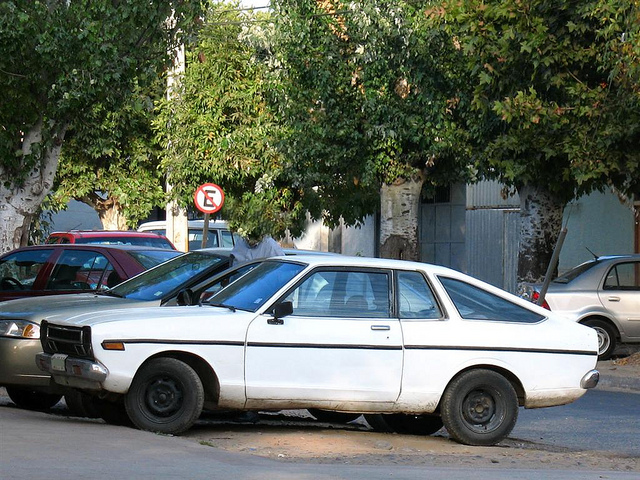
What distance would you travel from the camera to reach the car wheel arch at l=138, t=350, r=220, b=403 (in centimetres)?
988

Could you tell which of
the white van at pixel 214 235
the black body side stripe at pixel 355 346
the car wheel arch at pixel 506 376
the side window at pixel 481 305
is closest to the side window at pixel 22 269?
the black body side stripe at pixel 355 346

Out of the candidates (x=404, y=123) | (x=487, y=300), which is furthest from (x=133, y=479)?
(x=404, y=123)

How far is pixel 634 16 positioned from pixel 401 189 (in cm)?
922

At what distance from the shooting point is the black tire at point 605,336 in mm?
19266

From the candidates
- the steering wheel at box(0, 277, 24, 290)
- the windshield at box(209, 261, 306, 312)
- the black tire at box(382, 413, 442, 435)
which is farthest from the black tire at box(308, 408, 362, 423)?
the steering wheel at box(0, 277, 24, 290)

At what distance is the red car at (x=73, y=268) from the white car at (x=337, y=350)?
2724 millimetres

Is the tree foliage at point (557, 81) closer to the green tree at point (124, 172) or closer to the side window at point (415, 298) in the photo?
the side window at point (415, 298)

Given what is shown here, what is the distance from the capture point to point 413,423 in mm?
11211

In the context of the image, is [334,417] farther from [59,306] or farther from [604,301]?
[604,301]

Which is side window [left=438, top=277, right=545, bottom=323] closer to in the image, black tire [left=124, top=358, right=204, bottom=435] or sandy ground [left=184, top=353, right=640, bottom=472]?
sandy ground [left=184, top=353, right=640, bottom=472]

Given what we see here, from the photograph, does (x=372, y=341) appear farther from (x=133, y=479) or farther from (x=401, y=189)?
(x=401, y=189)

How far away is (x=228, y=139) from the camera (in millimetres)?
33812

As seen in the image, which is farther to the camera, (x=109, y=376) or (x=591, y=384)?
(x=591, y=384)

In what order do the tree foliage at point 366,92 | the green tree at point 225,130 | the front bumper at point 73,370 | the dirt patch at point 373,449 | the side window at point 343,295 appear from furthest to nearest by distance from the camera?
1. the green tree at point 225,130
2. the tree foliage at point 366,92
3. the side window at point 343,295
4. the front bumper at point 73,370
5. the dirt patch at point 373,449
